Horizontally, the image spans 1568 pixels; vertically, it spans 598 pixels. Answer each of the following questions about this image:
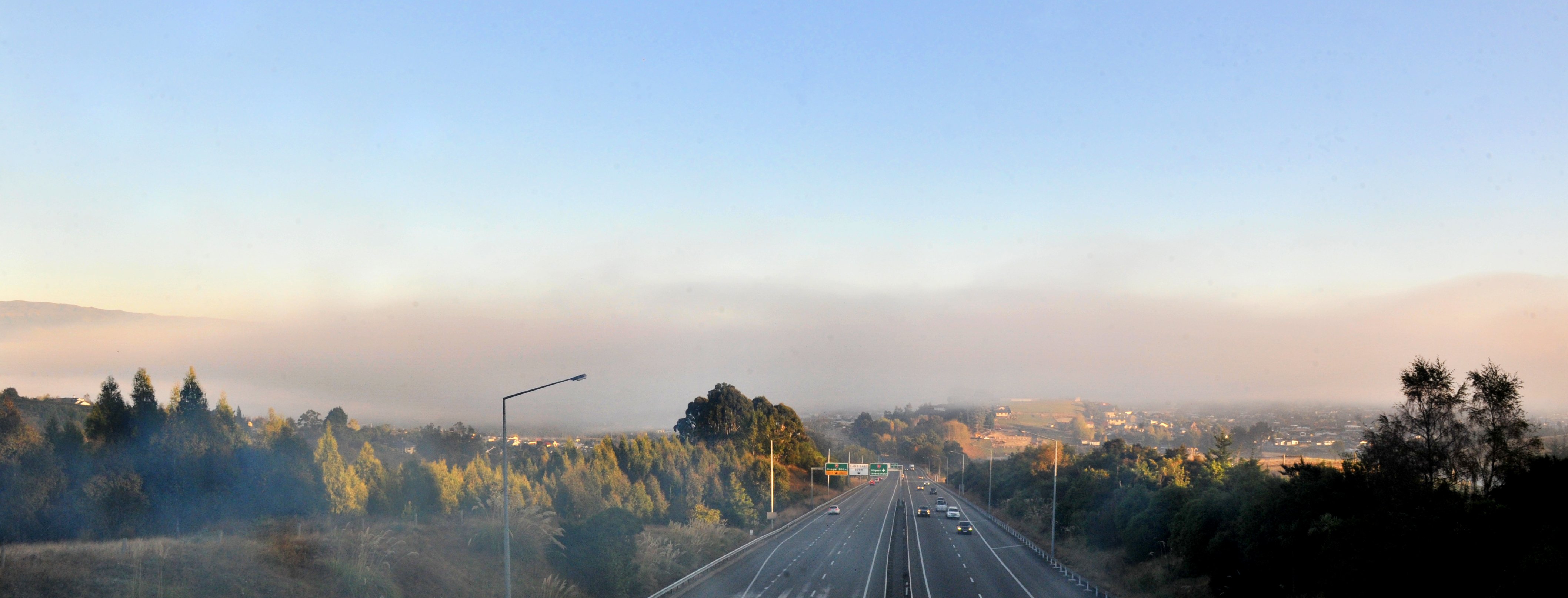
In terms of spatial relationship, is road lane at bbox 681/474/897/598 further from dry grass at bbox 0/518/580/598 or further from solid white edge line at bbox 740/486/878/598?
dry grass at bbox 0/518/580/598

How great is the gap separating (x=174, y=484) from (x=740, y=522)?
1656 inches

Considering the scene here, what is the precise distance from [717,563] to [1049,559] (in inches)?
810

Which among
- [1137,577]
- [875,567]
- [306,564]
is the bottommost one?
[875,567]

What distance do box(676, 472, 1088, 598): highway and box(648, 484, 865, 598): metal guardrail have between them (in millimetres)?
399

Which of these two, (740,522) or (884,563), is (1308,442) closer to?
(740,522)

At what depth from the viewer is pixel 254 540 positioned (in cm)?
2681

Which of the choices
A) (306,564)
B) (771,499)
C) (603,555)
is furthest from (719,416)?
(306,564)

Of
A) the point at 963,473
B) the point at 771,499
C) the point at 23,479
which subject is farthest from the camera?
the point at 963,473

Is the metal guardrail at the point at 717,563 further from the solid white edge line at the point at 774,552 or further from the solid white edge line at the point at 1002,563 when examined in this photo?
the solid white edge line at the point at 1002,563

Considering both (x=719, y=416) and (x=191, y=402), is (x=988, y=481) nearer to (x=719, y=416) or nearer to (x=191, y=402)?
(x=719, y=416)

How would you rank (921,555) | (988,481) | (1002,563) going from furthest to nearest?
(988,481)
(921,555)
(1002,563)

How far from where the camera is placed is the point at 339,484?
152 ft

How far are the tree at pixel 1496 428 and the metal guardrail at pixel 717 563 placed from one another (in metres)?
26.9

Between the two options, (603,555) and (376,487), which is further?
(376,487)
